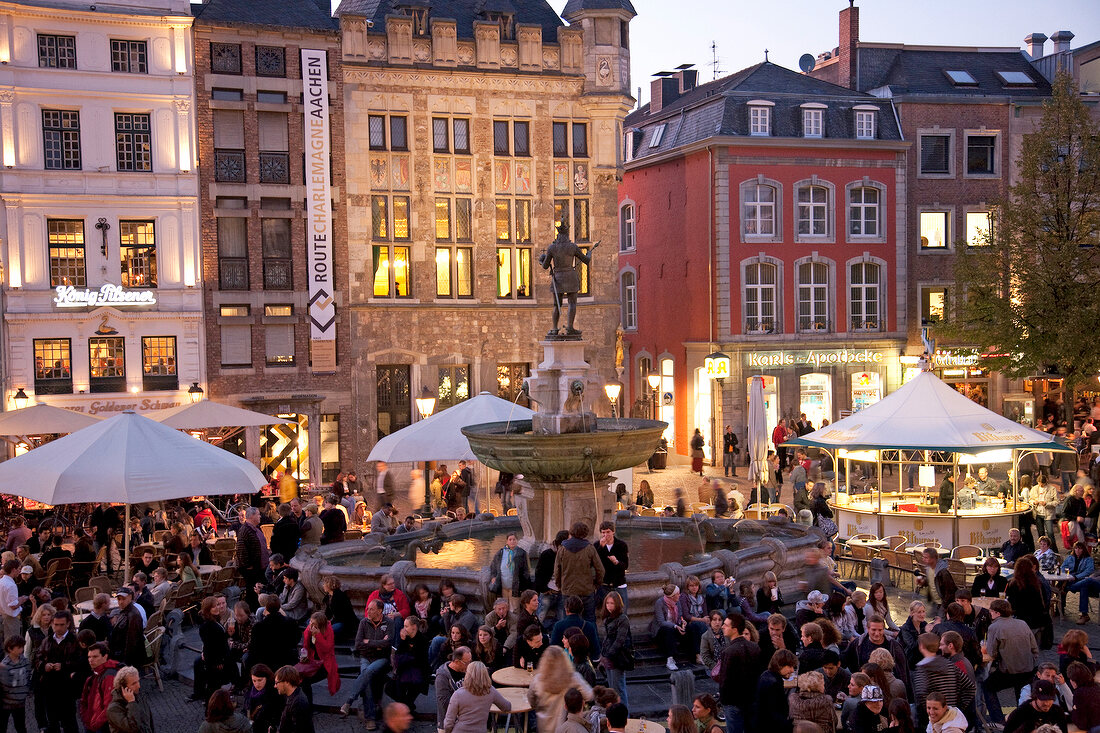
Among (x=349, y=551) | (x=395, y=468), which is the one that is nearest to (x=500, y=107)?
(x=395, y=468)

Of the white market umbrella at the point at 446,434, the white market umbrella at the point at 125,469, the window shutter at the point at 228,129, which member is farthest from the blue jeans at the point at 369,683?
the window shutter at the point at 228,129

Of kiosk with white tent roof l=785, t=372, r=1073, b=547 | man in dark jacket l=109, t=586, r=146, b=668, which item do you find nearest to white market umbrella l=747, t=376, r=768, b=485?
kiosk with white tent roof l=785, t=372, r=1073, b=547

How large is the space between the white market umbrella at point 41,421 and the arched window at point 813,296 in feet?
76.7

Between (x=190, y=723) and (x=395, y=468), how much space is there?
66.0 feet

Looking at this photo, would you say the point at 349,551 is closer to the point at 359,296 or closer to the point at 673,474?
the point at 359,296

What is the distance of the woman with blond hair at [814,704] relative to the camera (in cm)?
856

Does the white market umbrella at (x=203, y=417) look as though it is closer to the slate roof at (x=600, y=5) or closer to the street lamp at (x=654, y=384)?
the street lamp at (x=654, y=384)

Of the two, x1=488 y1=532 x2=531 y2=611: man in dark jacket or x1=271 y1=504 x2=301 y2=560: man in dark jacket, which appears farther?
x1=271 y1=504 x2=301 y2=560: man in dark jacket

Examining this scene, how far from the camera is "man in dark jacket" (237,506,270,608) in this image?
49.7 ft

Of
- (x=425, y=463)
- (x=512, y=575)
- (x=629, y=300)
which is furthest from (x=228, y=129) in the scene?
(x=512, y=575)

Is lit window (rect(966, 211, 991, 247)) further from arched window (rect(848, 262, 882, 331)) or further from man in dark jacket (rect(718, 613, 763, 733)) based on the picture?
man in dark jacket (rect(718, 613, 763, 733))

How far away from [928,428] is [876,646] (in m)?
10.2

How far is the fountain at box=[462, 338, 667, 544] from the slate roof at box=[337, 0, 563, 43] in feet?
65.5

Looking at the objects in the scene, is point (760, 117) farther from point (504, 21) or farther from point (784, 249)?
point (504, 21)
